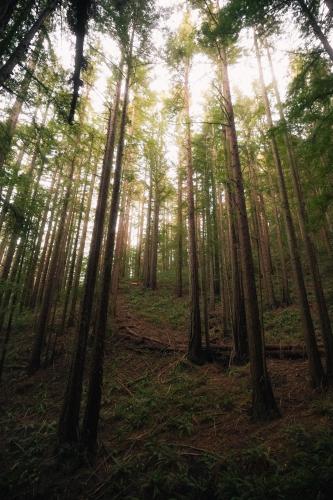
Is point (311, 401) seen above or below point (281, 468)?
above

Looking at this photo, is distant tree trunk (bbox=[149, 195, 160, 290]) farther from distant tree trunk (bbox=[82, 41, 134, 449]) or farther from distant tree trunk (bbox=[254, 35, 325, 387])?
distant tree trunk (bbox=[82, 41, 134, 449])

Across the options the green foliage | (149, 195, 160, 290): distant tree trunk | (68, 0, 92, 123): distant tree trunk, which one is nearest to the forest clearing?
(68, 0, 92, 123): distant tree trunk

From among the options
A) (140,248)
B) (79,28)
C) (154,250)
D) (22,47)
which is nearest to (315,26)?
(79,28)

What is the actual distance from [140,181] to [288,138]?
12017mm

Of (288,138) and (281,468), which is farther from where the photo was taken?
(288,138)

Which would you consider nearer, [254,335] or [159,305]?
[254,335]

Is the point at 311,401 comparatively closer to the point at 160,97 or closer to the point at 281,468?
the point at 281,468

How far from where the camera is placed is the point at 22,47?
450 centimetres

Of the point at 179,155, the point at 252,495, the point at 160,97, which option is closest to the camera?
the point at 252,495

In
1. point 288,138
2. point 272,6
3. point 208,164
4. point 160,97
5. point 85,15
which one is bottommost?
point 85,15

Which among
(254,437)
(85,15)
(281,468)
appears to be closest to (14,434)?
(254,437)

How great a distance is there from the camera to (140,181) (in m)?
18.2

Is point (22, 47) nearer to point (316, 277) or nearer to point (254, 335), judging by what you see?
point (254, 335)

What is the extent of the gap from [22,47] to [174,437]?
8.19 metres
